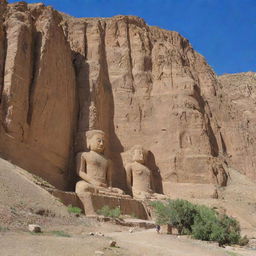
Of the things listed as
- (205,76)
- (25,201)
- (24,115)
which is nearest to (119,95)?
(205,76)

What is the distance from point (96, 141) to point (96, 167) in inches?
82.3

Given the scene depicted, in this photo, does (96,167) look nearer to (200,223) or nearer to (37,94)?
(37,94)

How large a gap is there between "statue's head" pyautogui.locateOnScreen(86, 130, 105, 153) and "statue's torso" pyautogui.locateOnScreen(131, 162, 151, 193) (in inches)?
124

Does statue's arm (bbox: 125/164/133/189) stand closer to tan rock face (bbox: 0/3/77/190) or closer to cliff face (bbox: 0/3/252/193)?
cliff face (bbox: 0/3/252/193)

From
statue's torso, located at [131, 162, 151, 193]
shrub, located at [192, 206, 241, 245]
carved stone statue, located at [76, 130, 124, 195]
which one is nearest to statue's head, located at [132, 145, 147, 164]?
statue's torso, located at [131, 162, 151, 193]

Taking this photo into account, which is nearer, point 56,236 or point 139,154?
point 56,236

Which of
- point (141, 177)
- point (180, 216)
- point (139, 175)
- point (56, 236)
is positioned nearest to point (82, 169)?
point (139, 175)

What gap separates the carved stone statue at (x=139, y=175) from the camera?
96.4 feet

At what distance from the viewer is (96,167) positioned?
28156mm

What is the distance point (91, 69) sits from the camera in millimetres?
34188

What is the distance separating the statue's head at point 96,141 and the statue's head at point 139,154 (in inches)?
126

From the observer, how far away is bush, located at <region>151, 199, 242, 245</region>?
1598 cm

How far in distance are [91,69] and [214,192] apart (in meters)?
14.4

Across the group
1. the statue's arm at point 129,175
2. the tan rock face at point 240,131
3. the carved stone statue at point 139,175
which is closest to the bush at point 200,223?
the carved stone statue at point 139,175
